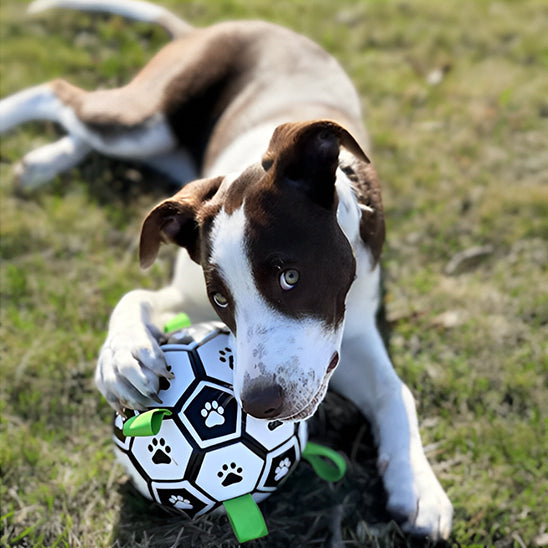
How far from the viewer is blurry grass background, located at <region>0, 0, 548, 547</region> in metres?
2.95

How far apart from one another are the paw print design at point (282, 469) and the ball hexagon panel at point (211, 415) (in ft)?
0.71

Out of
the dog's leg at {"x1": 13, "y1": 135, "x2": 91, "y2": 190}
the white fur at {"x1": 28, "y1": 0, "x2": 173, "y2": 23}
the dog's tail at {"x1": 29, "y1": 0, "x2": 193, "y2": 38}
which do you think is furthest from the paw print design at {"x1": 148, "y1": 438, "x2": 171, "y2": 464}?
the white fur at {"x1": 28, "y1": 0, "x2": 173, "y2": 23}

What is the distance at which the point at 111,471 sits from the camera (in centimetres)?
303

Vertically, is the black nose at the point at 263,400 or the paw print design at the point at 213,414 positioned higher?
the black nose at the point at 263,400

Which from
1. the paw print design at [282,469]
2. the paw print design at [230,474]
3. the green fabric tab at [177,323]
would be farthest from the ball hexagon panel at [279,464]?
the green fabric tab at [177,323]

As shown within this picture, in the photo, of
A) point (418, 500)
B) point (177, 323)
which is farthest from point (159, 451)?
point (418, 500)

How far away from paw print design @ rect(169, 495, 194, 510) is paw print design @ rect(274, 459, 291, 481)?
32 cm

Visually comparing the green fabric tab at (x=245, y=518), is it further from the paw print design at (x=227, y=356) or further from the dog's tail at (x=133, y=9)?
the dog's tail at (x=133, y=9)

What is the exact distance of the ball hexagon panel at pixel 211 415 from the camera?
8.27ft

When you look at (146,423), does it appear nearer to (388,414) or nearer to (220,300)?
(220,300)

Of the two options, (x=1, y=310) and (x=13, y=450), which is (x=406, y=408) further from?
(x=1, y=310)

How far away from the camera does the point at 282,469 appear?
2.65 meters

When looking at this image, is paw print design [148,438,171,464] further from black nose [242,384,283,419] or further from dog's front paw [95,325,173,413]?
black nose [242,384,283,419]

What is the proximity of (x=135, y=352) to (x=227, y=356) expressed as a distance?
0.34 meters
